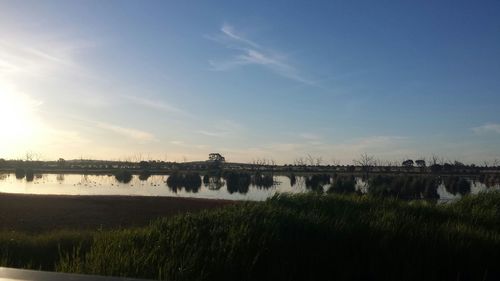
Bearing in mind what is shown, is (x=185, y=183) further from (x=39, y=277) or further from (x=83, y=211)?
(x=39, y=277)

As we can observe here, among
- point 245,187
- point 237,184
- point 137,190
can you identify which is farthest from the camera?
point 237,184

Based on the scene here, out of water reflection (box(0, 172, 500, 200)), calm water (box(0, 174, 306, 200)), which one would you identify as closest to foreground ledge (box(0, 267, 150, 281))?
calm water (box(0, 174, 306, 200))

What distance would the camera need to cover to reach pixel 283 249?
8977 mm

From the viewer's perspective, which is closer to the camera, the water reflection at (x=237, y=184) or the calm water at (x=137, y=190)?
the calm water at (x=137, y=190)

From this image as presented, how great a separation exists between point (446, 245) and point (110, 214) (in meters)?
16.8

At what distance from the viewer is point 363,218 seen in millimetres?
11508

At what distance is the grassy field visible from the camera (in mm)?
7848

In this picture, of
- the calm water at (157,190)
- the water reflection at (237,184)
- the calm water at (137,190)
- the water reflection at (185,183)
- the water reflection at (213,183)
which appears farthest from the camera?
the water reflection at (213,183)

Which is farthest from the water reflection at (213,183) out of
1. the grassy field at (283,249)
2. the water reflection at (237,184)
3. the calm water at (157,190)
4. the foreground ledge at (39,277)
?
the foreground ledge at (39,277)

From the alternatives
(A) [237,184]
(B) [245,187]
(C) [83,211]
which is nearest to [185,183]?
(A) [237,184]

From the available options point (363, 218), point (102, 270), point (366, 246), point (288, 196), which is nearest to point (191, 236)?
point (102, 270)

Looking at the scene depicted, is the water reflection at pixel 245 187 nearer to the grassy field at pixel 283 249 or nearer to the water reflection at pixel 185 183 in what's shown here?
the water reflection at pixel 185 183

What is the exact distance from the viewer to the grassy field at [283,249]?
7.85m

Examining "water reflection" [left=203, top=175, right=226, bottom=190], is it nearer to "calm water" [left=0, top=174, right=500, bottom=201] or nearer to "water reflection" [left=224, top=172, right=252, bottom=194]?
"calm water" [left=0, top=174, right=500, bottom=201]
